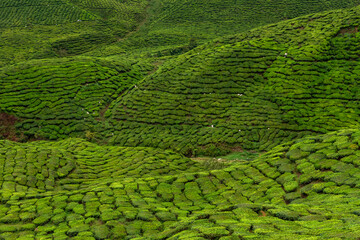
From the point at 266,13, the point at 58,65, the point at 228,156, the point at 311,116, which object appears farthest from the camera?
the point at 266,13

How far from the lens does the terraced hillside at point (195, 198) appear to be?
38.7 ft

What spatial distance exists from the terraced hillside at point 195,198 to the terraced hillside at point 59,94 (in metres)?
10.9

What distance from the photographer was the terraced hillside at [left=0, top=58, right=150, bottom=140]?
33.9m

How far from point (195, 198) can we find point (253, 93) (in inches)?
750

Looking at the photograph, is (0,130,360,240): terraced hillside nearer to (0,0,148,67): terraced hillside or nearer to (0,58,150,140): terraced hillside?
(0,58,150,140): terraced hillside

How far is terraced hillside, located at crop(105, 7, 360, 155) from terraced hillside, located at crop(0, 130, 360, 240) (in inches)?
320

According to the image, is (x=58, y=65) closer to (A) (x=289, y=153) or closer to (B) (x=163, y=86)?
(B) (x=163, y=86)

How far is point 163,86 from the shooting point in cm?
3725

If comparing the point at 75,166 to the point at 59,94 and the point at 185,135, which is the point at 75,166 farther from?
the point at 59,94

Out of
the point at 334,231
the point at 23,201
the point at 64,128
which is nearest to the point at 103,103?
the point at 64,128

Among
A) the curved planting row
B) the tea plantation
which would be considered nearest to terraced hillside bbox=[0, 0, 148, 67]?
the curved planting row

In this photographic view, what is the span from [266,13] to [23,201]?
2450 inches

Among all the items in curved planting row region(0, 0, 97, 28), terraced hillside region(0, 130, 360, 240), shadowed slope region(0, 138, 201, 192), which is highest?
curved planting row region(0, 0, 97, 28)

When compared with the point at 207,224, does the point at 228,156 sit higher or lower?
lower
